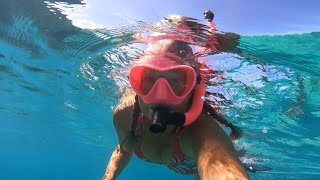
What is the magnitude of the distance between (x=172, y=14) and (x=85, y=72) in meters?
9.19

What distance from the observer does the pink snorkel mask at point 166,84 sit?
3994 mm

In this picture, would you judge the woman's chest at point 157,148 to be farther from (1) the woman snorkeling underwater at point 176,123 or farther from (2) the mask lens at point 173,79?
(2) the mask lens at point 173,79

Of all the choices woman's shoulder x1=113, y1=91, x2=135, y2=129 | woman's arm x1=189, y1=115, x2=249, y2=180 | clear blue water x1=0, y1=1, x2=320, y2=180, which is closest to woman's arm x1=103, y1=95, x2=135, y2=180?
woman's shoulder x1=113, y1=91, x2=135, y2=129

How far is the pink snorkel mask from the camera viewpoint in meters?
3.99

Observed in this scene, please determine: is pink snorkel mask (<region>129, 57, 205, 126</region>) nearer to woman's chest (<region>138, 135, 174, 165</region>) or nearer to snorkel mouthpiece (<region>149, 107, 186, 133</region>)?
snorkel mouthpiece (<region>149, 107, 186, 133</region>)

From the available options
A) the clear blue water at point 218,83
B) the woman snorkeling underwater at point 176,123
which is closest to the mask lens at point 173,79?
the woman snorkeling underwater at point 176,123

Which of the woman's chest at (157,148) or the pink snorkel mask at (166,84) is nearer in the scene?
the pink snorkel mask at (166,84)

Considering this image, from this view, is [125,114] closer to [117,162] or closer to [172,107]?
[117,162]

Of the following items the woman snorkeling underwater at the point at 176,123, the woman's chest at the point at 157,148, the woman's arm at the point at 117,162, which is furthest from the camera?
the woman's arm at the point at 117,162

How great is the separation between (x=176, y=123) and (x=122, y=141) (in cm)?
222

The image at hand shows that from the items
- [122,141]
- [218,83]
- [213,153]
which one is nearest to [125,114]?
[122,141]

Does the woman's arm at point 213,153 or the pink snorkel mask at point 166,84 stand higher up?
the pink snorkel mask at point 166,84

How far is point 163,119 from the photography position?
3.67m

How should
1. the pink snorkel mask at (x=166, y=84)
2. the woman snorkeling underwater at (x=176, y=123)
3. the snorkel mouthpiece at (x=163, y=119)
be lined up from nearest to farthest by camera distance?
the woman snorkeling underwater at (x=176, y=123), the snorkel mouthpiece at (x=163, y=119), the pink snorkel mask at (x=166, y=84)
